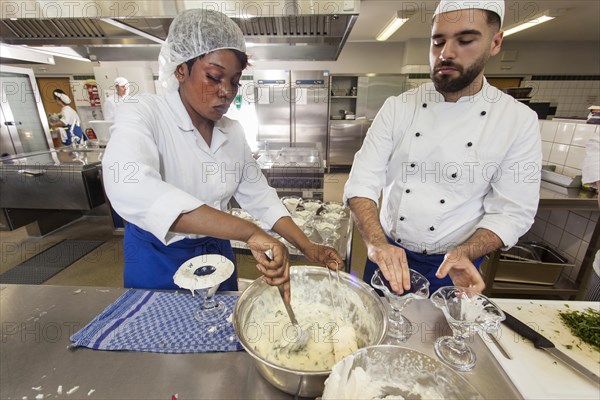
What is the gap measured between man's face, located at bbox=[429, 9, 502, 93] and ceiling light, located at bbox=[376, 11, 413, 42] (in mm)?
4175

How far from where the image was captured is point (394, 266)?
926 millimetres

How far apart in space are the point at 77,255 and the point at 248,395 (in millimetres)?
3527

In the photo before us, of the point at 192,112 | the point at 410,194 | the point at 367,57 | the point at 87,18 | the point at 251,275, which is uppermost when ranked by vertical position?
the point at 367,57

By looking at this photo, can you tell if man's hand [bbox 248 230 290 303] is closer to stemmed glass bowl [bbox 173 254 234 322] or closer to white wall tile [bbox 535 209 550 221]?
stemmed glass bowl [bbox 173 254 234 322]

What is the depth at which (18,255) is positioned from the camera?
10.8 ft

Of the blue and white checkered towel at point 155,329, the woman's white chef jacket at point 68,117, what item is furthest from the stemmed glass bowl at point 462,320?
the woman's white chef jacket at point 68,117

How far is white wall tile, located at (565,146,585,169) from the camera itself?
7.76 feet

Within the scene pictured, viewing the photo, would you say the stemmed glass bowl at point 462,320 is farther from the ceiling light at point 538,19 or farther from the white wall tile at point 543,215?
the ceiling light at point 538,19

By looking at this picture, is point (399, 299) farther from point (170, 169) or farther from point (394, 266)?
point (170, 169)

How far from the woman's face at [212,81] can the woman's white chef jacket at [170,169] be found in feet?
0.29

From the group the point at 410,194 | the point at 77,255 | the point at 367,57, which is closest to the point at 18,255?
the point at 77,255

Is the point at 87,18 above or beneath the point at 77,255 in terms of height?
above

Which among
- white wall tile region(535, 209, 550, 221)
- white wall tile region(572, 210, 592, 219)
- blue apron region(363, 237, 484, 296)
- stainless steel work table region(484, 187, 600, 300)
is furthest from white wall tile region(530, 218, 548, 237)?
blue apron region(363, 237, 484, 296)

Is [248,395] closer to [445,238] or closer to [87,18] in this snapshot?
[445,238]
